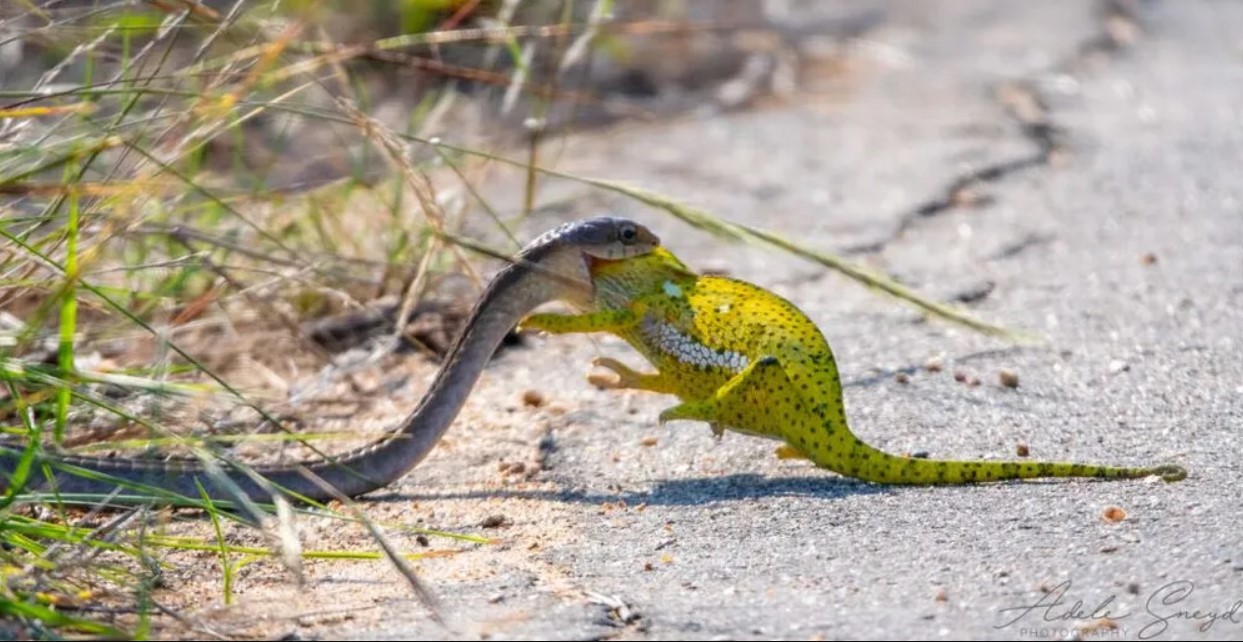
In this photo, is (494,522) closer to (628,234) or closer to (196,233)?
(628,234)

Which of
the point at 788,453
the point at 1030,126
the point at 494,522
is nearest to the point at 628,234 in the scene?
the point at 788,453

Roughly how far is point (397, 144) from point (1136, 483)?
1605mm

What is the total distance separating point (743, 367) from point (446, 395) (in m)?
0.66

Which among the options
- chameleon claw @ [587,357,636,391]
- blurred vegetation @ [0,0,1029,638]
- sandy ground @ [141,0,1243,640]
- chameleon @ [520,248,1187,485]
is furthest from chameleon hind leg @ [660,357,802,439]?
blurred vegetation @ [0,0,1029,638]

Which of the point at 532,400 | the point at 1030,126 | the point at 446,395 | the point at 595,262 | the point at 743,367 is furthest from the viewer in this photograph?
the point at 1030,126

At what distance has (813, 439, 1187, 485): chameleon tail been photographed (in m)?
3.31

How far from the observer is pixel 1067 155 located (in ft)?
22.6

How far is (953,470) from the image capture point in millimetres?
3359

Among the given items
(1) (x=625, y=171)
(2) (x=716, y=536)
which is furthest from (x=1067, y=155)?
(2) (x=716, y=536)

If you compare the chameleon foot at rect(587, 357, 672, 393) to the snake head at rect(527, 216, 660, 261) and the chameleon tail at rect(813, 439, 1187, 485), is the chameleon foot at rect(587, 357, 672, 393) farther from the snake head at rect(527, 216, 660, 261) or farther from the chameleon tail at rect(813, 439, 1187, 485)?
the chameleon tail at rect(813, 439, 1187, 485)

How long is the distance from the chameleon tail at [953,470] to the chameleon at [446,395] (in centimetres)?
71

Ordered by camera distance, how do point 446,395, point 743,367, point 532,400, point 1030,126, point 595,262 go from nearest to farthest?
point 743,367 → point 446,395 → point 595,262 → point 532,400 → point 1030,126

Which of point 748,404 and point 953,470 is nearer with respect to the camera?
point 953,470

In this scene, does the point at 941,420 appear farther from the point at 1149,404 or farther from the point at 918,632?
the point at 918,632
